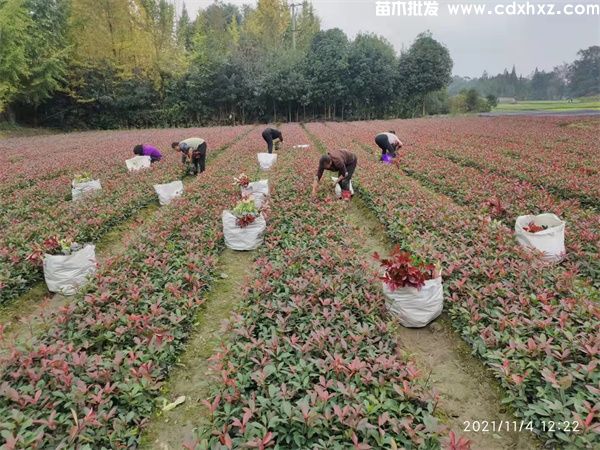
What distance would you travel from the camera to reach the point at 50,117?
33844 millimetres

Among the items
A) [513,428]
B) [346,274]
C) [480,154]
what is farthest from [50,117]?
[513,428]

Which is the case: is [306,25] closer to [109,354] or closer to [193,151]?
[193,151]

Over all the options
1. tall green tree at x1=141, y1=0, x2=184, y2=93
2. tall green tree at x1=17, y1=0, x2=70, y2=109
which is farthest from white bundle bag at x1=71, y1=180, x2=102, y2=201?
tall green tree at x1=141, y1=0, x2=184, y2=93

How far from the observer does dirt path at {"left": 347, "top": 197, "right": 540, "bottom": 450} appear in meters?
2.65

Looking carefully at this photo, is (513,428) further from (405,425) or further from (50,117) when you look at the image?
(50,117)

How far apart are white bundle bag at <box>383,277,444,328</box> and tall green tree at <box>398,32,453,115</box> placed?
40.1 metres

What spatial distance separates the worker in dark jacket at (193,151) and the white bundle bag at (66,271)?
18.7 ft

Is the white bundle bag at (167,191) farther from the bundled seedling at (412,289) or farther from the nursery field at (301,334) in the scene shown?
the bundled seedling at (412,289)

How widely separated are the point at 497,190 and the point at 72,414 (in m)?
7.70

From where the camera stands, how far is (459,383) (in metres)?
3.21

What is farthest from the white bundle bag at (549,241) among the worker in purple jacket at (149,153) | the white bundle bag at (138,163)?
the worker in purple jacket at (149,153)

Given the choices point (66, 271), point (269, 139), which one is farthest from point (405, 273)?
point (269, 139)

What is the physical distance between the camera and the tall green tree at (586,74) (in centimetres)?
7249
